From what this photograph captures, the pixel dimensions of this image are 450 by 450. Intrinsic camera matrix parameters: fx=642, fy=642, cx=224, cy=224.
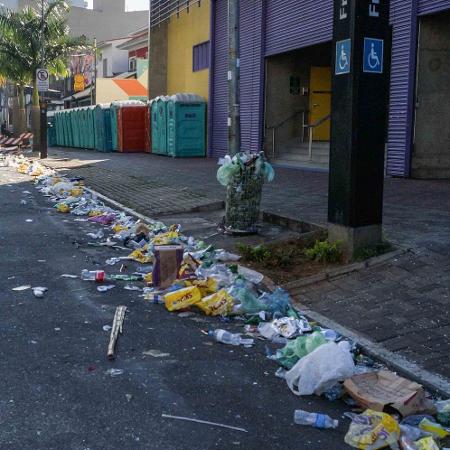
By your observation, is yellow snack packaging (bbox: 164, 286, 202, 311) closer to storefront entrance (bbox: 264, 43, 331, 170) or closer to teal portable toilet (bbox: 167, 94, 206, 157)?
storefront entrance (bbox: 264, 43, 331, 170)

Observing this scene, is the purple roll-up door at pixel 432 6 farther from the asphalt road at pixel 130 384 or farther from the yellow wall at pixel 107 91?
the yellow wall at pixel 107 91

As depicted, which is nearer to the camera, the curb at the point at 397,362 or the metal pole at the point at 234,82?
the curb at the point at 397,362

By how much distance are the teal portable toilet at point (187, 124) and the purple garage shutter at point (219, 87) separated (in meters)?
0.43

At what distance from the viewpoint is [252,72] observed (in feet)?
66.3

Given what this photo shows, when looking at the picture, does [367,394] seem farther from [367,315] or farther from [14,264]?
[14,264]

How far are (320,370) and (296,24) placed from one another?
1509 cm

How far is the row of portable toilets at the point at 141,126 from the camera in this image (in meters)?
24.3

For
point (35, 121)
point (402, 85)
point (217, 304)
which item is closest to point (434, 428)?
point (217, 304)

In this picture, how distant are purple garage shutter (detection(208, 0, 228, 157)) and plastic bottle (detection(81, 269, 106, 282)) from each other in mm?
16808

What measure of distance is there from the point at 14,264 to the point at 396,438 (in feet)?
15.7

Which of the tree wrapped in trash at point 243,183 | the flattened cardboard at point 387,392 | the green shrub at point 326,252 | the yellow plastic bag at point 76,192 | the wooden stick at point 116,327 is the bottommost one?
the yellow plastic bag at point 76,192

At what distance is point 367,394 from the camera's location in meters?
3.60

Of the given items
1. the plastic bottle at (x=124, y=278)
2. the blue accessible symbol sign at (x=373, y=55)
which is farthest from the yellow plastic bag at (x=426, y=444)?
the blue accessible symbol sign at (x=373, y=55)

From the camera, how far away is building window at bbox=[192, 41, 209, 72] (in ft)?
82.3
